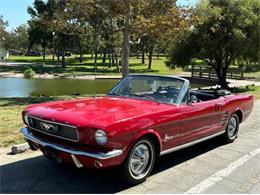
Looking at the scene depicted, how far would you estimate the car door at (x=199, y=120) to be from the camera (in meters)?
6.03

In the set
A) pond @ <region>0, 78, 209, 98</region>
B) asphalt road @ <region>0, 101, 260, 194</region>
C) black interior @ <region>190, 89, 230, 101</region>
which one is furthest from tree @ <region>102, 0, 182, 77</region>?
asphalt road @ <region>0, 101, 260, 194</region>

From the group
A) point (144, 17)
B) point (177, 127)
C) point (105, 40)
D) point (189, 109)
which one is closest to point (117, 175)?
point (177, 127)

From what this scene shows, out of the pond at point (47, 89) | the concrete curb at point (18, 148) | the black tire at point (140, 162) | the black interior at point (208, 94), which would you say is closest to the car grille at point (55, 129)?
the black tire at point (140, 162)

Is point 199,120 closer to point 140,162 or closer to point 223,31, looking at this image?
point 140,162

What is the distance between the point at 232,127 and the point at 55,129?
4079 millimetres

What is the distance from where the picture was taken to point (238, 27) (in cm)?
2077

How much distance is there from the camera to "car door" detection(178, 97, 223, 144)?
603 centimetres

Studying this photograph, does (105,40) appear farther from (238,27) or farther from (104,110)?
(104,110)

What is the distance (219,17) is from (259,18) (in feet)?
7.57

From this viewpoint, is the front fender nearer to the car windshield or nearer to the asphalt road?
the asphalt road

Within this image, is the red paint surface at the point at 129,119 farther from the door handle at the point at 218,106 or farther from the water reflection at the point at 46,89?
the water reflection at the point at 46,89

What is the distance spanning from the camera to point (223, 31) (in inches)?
826

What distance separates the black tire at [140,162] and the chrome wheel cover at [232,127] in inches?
107

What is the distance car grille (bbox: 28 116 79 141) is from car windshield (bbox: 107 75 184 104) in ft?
5.53
